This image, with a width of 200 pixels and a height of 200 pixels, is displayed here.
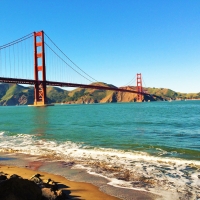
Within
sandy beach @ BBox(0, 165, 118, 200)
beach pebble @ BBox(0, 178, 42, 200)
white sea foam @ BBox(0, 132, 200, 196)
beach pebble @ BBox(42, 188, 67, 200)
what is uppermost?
beach pebble @ BBox(0, 178, 42, 200)

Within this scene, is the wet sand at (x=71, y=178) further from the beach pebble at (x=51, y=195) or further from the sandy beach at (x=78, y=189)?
the beach pebble at (x=51, y=195)

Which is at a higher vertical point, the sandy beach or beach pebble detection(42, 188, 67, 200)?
beach pebble detection(42, 188, 67, 200)

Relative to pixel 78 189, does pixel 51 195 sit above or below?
above

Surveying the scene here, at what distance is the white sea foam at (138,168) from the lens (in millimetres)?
5098

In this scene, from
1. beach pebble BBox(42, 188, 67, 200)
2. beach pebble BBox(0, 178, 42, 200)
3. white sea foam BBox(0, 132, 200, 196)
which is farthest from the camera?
white sea foam BBox(0, 132, 200, 196)

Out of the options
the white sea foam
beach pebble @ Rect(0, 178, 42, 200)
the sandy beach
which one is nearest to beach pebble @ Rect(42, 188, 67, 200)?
beach pebble @ Rect(0, 178, 42, 200)

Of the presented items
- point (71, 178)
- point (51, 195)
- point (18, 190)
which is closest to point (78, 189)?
point (71, 178)

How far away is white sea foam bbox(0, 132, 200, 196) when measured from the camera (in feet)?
16.7

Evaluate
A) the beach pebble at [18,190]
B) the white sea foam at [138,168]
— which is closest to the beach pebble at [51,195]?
the beach pebble at [18,190]

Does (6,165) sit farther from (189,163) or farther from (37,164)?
(189,163)

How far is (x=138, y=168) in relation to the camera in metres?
6.53

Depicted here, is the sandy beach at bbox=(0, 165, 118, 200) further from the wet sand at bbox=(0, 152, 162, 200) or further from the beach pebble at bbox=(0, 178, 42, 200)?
the beach pebble at bbox=(0, 178, 42, 200)

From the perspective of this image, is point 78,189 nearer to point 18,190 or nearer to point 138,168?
point 18,190

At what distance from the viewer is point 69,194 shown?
4.47 metres
